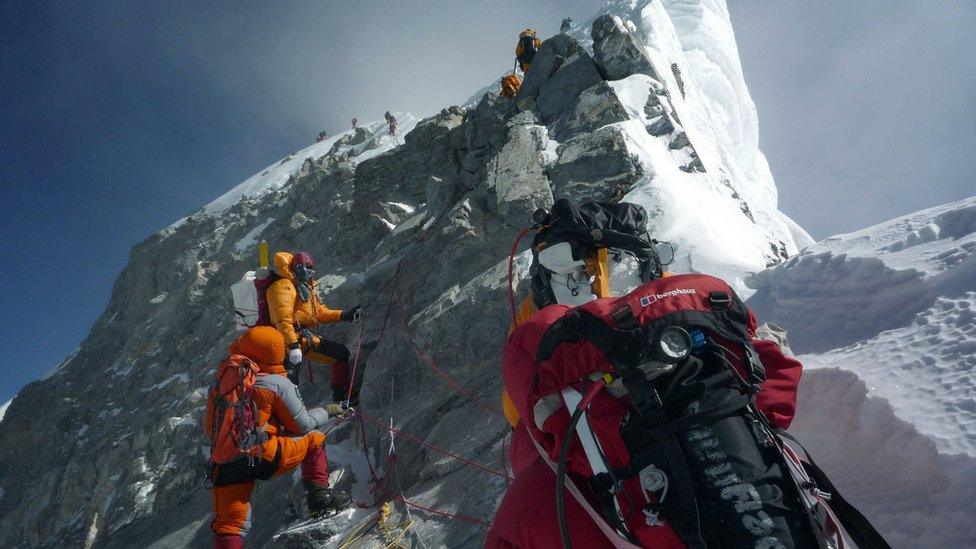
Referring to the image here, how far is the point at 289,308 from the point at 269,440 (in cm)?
241

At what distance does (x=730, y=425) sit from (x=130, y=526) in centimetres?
1026

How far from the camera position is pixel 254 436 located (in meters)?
3.90

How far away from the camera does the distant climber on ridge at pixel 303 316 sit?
5996 millimetres

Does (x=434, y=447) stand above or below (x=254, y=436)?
below

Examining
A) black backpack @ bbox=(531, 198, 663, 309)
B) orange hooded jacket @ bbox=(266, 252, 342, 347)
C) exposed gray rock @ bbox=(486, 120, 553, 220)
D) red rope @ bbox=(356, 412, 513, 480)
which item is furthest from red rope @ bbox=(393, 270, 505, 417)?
exposed gray rock @ bbox=(486, 120, 553, 220)

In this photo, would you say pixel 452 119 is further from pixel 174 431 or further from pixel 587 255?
pixel 587 255

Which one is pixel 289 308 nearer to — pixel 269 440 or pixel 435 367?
pixel 435 367

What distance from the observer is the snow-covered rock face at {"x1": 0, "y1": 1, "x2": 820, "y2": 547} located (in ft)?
16.5

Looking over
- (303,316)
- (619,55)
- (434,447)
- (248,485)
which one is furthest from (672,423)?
(619,55)

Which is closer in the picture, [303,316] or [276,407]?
[276,407]

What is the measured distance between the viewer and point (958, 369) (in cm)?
212

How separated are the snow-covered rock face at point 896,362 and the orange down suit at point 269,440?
3.91 metres

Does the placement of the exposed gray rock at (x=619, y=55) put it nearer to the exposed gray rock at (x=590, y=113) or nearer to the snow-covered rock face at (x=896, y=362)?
the exposed gray rock at (x=590, y=113)

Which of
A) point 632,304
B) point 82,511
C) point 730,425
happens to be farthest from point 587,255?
point 82,511
